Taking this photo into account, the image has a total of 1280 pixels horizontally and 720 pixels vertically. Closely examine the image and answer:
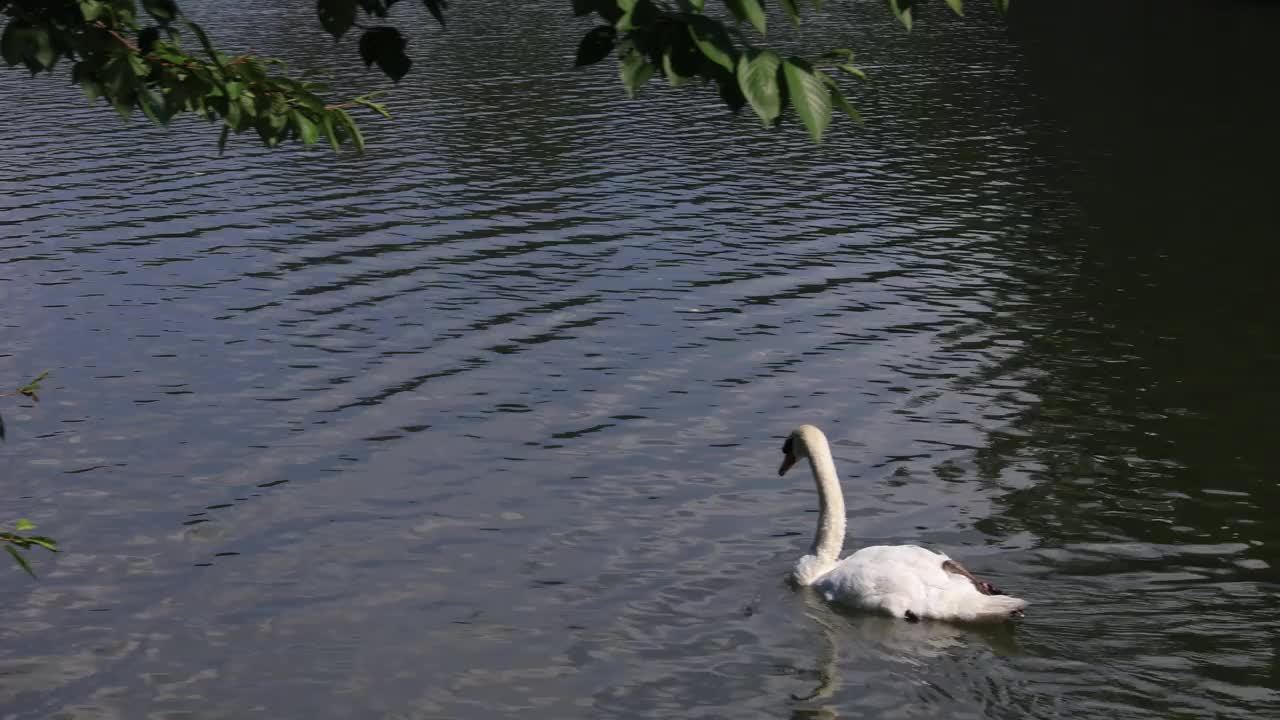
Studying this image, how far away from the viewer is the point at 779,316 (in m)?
18.6

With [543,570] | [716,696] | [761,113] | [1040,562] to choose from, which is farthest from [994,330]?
[761,113]

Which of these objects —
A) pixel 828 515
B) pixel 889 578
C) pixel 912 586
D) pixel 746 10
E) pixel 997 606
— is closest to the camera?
pixel 746 10

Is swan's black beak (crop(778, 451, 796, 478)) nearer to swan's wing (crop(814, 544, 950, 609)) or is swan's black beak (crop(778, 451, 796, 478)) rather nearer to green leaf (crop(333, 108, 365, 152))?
swan's wing (crop(814, 544, 950, 609))

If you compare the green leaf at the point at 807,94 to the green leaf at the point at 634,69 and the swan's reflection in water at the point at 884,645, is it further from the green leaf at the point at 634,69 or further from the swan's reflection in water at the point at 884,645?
the swan's reflection in water at the point at 884,645

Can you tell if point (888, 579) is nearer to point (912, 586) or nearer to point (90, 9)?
point (912, 586)

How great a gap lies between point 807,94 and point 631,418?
11.0 m

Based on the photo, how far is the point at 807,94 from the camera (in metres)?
4.56

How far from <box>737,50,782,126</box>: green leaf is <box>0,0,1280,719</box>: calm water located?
6.30 meters

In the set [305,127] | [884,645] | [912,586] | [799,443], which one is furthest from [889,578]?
[305,127]

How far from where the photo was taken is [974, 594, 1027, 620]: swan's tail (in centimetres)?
1059

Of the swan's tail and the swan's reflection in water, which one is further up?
the swan's tail

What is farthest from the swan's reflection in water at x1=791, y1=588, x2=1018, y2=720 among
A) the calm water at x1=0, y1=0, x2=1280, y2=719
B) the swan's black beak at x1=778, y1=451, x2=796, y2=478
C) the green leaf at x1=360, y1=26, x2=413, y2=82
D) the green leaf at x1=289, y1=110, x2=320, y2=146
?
the green leaf at x1=360, y1=26, x2=413, y2=82

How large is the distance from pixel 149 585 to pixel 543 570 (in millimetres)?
3226

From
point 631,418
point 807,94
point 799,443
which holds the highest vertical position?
point 807,94
